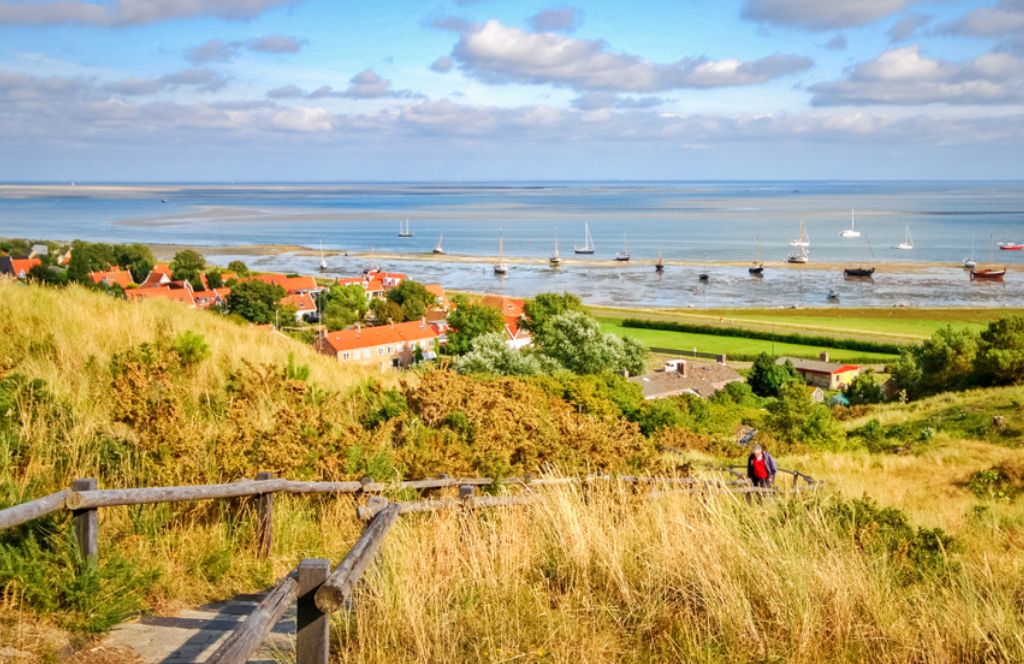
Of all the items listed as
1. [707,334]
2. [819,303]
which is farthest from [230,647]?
[819,303]

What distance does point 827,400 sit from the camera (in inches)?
1880

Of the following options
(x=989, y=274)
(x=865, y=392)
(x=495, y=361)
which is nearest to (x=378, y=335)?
(x=495, y=361)

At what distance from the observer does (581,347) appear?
153ft

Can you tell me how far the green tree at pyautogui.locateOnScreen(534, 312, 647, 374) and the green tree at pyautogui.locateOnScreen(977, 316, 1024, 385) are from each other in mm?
17319

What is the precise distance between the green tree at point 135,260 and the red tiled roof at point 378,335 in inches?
1249

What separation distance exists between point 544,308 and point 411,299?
16972 mm

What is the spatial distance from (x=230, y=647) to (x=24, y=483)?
4063mm

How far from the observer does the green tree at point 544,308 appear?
55.4 meters

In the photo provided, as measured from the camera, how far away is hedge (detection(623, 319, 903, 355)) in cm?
6034

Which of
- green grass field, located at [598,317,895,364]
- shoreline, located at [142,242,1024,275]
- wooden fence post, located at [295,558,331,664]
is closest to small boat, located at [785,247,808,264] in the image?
shoreline, located at [142,242,1024,275]

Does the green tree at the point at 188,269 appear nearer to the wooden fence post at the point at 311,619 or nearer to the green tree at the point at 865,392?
the green tree at the point at 865,392

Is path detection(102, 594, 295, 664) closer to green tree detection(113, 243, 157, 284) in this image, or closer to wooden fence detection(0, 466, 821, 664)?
wooden fence detection(0, 466, 821, 664)

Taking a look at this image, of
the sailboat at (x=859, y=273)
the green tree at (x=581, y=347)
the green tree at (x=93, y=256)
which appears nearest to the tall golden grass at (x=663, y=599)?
the green tree at (x=581, y=347)

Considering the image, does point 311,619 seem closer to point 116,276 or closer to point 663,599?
point 663,599
